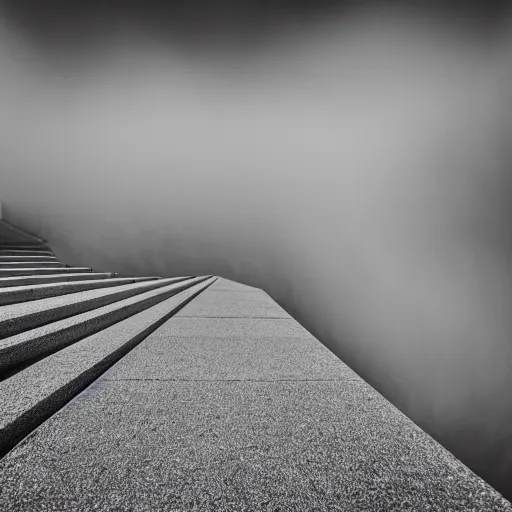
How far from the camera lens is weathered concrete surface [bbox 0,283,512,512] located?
104 cm

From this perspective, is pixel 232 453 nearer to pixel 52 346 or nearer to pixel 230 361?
pixel 230 361

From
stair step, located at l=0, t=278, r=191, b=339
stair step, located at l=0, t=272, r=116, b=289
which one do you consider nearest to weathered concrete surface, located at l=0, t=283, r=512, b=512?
stair step, located at l=0, t=278, r=191, b=339

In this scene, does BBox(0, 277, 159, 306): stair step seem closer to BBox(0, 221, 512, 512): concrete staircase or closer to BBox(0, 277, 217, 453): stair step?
BBox(0, 221, 512, 512): concrete staircase

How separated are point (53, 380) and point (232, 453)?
53.9 inches

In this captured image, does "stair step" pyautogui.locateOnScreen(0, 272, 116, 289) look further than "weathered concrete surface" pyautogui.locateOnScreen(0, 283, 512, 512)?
Yes

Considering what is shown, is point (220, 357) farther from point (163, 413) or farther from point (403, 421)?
point (403, 421)

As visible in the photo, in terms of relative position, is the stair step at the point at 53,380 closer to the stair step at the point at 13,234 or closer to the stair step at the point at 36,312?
the stair step at the point at 36,312

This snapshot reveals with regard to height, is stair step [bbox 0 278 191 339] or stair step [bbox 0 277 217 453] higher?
stair step [bbox 0 278 191 339]

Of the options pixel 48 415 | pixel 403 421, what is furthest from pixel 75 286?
pixel 403 421

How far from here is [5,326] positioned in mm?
2152

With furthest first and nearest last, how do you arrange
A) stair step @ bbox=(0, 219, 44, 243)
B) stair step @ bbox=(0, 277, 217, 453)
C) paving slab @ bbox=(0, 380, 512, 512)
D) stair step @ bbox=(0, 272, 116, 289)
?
stair step @ bbox=(0, 219, 44, 243), stair step @ bbox=(0, 272, 116, 289), stair step @ bbox=(0, 277, 217, 453), paving slab @ bbox=(0, 380, 512, 512)

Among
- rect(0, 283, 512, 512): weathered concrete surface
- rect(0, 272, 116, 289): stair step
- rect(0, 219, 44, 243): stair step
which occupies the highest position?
rect(0, 219, 44, 243): stair step

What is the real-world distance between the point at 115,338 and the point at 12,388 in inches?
40.6

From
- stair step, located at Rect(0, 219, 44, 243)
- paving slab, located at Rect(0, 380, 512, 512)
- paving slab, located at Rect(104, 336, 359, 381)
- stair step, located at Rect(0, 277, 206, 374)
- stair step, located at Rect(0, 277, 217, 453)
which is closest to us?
paving slab, located at Rect(0, 380, 512, 512)
